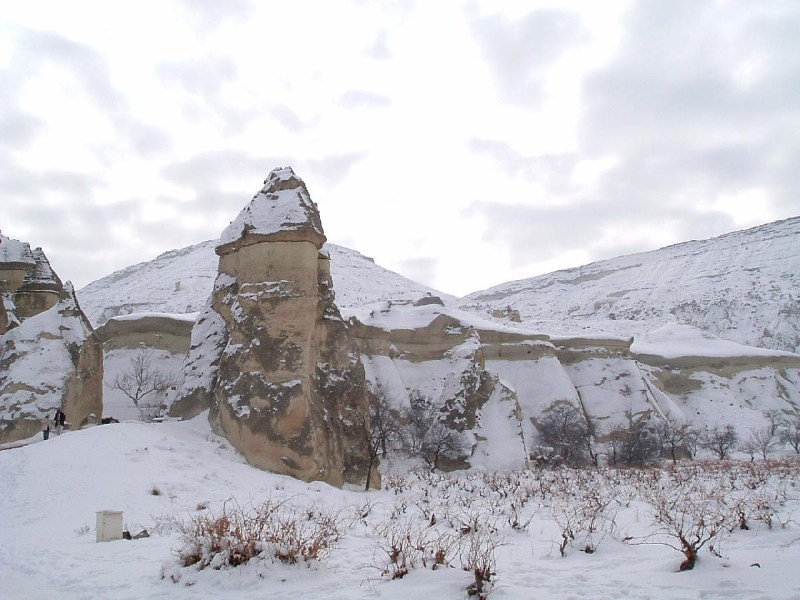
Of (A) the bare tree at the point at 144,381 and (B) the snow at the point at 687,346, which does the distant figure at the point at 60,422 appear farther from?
(B) the snow at the point at 687,346

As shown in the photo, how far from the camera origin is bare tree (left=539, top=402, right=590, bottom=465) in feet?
120

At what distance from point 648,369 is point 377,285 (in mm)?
71773

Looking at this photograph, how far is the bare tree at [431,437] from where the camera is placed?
3115cm

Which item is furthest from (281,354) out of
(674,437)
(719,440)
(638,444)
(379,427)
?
(719,440)

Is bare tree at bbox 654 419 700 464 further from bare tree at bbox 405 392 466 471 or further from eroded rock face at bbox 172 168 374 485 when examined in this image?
eroded rock face at bbox 172 168 374 485

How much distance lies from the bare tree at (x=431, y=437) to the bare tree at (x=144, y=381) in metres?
15.1

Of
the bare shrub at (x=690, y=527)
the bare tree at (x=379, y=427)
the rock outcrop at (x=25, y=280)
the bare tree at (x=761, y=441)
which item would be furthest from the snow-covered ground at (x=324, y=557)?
the bare tree at (x=761, y=441)

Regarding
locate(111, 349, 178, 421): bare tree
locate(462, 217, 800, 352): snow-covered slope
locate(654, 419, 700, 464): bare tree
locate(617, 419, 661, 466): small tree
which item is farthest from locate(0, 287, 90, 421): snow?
locate(462, 217, 800, 352): snow-covered slope

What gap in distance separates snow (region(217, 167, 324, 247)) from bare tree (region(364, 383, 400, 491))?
22.4 ft

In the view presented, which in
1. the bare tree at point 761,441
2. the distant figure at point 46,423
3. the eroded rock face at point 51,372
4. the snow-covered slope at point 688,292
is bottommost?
the bare tree at point 761,441

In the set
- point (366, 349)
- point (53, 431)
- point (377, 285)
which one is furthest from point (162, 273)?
point (53, 431)

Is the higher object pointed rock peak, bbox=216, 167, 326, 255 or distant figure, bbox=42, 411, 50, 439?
pointed rock peak, bbox=216, 167, 326, 255

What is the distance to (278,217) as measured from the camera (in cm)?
1880

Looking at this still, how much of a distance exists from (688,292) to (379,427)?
109 m
